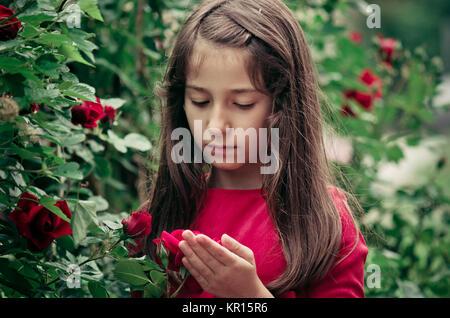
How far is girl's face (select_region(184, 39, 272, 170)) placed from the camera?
3.21ft

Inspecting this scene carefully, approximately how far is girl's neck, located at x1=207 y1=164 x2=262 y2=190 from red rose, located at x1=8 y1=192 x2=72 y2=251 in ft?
1.16

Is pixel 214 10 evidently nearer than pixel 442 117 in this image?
Yes

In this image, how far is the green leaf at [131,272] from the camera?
0.89 m

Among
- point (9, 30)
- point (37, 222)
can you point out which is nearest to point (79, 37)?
point (9, 30)

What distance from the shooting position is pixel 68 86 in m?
0.92

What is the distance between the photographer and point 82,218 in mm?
866

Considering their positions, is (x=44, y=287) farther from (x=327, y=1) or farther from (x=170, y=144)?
(x=327, y=1)

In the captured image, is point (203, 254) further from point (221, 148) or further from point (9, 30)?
point (9, 30)

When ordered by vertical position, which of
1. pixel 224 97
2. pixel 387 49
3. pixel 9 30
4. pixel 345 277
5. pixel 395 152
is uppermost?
pixel 387 49

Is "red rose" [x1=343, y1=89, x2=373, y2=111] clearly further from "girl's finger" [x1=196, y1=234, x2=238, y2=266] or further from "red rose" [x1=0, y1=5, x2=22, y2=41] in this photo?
"red rose" [x1=0, y1=5, x2=22, y2=41]

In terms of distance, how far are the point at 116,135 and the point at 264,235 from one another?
45 centimetres

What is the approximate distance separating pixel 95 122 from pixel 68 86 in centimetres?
19

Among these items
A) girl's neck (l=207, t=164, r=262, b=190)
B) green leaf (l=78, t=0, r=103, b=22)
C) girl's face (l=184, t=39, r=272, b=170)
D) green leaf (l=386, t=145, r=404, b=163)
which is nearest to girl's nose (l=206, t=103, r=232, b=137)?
girl's face (l=184, t=39, r=272, b=170)

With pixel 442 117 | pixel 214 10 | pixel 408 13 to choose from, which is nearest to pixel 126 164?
pixel 214 10
